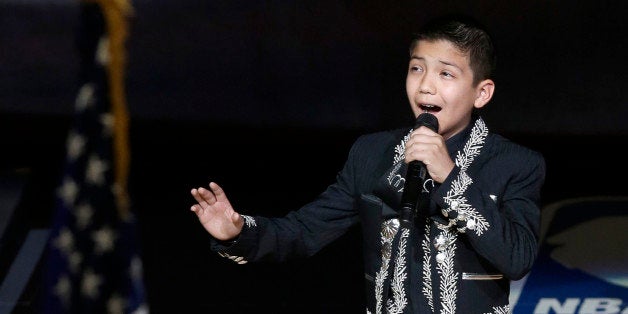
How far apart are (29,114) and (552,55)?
1.47 metres

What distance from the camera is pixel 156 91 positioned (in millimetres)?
3096

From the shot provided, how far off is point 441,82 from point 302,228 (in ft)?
1.27

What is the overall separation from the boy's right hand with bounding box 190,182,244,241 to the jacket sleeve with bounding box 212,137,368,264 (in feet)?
0.09

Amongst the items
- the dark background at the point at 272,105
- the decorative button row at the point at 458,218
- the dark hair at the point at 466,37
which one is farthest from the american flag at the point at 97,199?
the dark background at the point at 272,105

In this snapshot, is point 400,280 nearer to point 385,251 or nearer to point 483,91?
point 385,251

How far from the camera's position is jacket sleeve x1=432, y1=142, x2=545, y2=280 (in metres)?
1.80

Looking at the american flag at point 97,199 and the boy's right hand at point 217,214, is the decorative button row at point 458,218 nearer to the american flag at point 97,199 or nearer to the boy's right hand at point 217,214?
the boy's right hand at point 217,214

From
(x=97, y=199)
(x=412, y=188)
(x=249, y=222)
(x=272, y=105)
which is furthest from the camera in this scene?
(x=272, y=105)

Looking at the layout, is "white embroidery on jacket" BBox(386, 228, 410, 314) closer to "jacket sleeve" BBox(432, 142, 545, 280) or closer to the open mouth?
"jacket sleeve" BBox(432, 142, 545, 280)

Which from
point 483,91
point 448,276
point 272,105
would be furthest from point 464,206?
point 272,105

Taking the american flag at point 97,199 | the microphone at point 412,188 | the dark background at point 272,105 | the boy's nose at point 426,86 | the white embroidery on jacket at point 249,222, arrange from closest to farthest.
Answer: the american flag at point 97,199
the microphone at point 412,188
the boy's nose at point 426,86
the white embroidery on jacket at point 249,222
the dark background at point 272,105

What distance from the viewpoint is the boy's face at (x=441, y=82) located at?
1908 mm

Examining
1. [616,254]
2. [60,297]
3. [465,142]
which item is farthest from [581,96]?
[60,297]

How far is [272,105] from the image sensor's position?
3154mm
